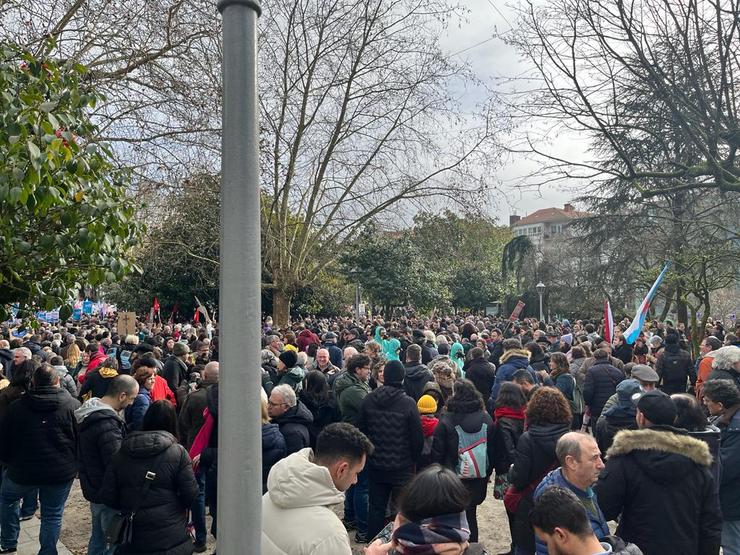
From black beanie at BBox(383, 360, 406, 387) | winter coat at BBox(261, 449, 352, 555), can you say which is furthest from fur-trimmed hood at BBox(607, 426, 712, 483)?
black beanie at BBox(383, 360, 406, 387)

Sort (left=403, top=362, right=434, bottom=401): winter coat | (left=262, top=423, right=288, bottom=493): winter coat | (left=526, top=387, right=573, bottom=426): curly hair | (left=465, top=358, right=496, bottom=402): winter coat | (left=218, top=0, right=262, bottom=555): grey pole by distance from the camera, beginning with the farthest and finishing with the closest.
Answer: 1. (left=465, top=358, right=496, bottom=402): winter coat
2. (left=403, top=362, right=434, bottom=401): winter coat
3. (left=262, top=423, right=288, bottom=493): winter coat
4. (left=526, top=387, right=573, bottom=426): curly hair
5. (left=218, top=0, right=262, bottom=555): grey pole

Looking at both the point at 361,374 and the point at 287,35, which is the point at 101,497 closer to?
the point at 361,374

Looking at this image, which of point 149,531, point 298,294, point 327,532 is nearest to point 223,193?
point 327,532

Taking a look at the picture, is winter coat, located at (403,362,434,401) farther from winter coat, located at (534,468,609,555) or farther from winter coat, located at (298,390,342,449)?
winter coat, located at (534,468,609,555)

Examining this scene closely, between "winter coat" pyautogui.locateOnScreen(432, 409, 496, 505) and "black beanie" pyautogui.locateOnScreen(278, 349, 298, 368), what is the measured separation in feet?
8.43

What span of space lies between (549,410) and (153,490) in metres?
2.87

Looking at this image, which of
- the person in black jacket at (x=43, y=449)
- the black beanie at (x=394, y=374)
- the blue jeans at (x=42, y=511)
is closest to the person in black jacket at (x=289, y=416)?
the black beanie at (x=394, y=374)

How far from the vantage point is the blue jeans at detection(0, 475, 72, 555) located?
16.8 feet

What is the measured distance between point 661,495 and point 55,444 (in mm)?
4894

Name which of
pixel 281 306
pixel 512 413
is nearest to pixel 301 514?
pixel 512 413

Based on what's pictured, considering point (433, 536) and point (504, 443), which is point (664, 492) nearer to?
point (504, 443)

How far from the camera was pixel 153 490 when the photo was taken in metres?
3.96

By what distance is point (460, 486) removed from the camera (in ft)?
8.18

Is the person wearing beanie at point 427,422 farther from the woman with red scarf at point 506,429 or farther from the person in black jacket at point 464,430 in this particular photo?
the woman with red scarf at point 506,429
